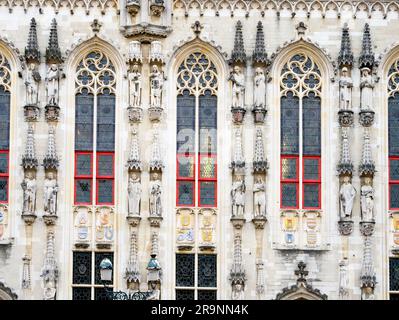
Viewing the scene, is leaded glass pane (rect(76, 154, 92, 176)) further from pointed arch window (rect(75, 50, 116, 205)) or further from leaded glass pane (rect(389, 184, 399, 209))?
leaded glass pane (rect(389, 184, 399, 209))

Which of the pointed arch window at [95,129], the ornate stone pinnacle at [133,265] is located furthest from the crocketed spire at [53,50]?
the ornate stone pinnacle at [133,265]

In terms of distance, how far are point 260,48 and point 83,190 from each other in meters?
7.88

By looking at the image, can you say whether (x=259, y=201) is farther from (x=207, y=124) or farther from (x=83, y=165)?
(x=83, y=165)

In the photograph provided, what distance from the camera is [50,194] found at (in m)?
42.2

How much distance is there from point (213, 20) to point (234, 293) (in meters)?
9.59

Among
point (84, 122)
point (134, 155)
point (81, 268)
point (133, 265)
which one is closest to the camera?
point (133, 265)

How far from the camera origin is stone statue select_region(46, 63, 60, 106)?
42.7m

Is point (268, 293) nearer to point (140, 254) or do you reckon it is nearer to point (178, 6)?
point (140, 254)

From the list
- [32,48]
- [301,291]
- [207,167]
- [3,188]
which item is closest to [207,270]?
[301,291]

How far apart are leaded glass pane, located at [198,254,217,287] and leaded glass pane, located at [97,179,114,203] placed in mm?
3728

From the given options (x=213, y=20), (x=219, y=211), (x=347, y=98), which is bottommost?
(x=219, y=211)

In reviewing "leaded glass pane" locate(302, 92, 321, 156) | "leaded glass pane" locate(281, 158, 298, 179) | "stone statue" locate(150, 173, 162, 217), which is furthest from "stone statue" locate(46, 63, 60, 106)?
"leaded glass pane" locate(302, 92, 321, 156)

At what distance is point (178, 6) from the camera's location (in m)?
43.6
